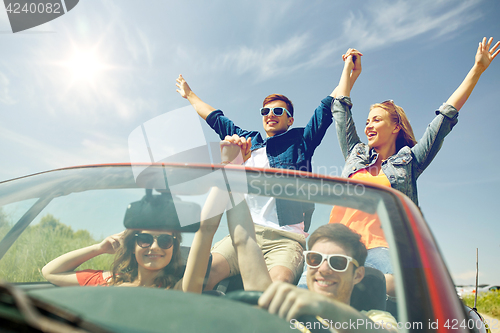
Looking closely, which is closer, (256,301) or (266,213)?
(256,301)

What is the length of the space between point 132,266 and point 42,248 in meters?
0.43

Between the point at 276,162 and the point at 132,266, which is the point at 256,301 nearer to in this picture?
the point at 132,266

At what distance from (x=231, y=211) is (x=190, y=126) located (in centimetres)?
69

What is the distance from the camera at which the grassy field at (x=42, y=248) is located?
1207 mm

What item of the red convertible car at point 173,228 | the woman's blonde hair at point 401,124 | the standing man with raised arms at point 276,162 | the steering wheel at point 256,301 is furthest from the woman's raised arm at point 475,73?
the steering wheel at point 256,301

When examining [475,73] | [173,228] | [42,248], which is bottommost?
[42,248]

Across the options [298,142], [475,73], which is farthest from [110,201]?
[475,73]

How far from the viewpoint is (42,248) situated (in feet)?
4.17

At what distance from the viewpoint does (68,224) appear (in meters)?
1.24

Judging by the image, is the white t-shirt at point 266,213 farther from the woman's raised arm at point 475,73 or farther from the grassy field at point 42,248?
the woman's raised arm at point 475,73

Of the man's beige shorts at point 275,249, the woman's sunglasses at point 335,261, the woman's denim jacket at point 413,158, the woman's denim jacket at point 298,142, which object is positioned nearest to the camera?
the woman's sunglasses at point 335,261

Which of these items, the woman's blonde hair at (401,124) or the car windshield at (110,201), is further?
the woman's blonde hair at (401,124)

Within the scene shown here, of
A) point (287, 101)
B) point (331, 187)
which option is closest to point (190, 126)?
point (331, 187)

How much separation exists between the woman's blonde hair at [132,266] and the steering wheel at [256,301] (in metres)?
0.30
